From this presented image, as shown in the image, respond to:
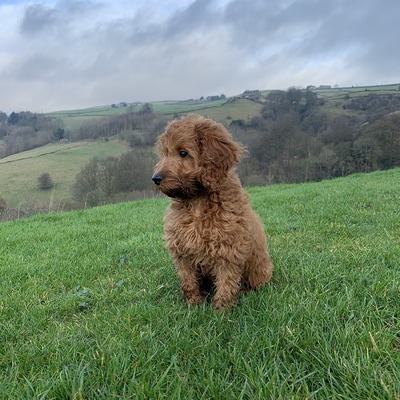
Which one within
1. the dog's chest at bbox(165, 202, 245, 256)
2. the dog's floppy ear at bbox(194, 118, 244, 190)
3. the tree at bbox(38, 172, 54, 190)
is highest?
the dog's floppy ear at bbox(194, 118, 244, 190)

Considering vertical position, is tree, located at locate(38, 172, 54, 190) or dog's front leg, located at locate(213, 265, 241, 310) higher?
dog's front leg, located at locate(213, 265, 241, 310)

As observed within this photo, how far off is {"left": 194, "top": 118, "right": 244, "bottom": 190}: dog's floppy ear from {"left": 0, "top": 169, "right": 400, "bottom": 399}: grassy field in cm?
138

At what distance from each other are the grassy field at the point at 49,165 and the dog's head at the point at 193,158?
41106mm

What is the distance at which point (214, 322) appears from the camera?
3.56 meters

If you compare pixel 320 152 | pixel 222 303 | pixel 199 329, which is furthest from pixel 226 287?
pixel 320 152

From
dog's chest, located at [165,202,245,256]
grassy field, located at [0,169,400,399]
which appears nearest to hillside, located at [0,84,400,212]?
grassy field, located at [0,169,400,399]

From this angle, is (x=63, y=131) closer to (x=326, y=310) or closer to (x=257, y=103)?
(x=257, y=103)

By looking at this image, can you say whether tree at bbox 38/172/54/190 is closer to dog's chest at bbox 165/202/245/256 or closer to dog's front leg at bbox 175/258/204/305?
dog's front leg at bbox 175/258/204/305

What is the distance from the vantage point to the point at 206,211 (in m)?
4.17

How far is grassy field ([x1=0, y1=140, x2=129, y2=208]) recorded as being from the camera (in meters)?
47.1

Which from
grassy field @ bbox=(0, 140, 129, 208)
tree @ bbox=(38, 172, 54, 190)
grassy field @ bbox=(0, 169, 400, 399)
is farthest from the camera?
tree @ bbox=(38, 172, 54, 190)

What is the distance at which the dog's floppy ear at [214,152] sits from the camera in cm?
418

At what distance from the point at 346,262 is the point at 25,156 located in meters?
71.2

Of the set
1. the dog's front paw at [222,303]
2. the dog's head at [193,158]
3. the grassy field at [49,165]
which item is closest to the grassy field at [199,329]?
the dog's front paw at [222,303]
